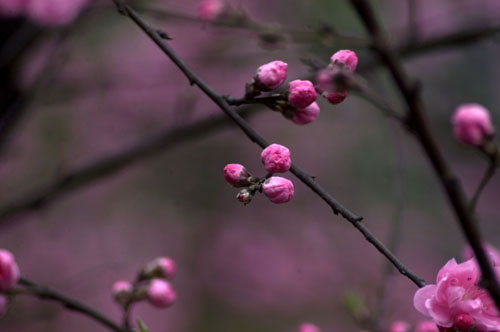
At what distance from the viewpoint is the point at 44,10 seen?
242 cm

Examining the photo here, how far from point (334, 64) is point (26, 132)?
13.8 feet

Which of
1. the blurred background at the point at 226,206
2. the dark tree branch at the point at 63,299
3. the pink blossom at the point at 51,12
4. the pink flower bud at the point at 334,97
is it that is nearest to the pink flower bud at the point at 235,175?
the pink flower bud at the point at 334,97

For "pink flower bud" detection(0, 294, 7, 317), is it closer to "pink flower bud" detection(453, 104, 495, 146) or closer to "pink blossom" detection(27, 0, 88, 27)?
"pink flower bud" detection(453, 104, 495, 146)

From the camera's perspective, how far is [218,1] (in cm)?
197

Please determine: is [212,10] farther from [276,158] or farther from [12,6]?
[12,6]

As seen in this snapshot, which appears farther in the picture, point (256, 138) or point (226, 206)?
point (226, 206)

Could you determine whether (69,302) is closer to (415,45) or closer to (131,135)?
(415,45)

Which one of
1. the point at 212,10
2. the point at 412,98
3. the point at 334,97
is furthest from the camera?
the point at 212,10

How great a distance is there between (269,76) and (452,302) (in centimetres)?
51

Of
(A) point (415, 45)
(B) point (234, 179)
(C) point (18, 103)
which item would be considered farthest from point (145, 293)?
(A) point (415, 45)

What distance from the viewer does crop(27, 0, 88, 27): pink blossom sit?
7.91 ft

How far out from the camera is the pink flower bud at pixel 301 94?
3.37 feet

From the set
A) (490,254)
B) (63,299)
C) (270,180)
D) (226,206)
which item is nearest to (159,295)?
(63,299)

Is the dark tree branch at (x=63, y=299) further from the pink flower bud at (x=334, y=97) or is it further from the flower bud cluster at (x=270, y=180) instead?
the pink flower bud at (x=334, y=97)
